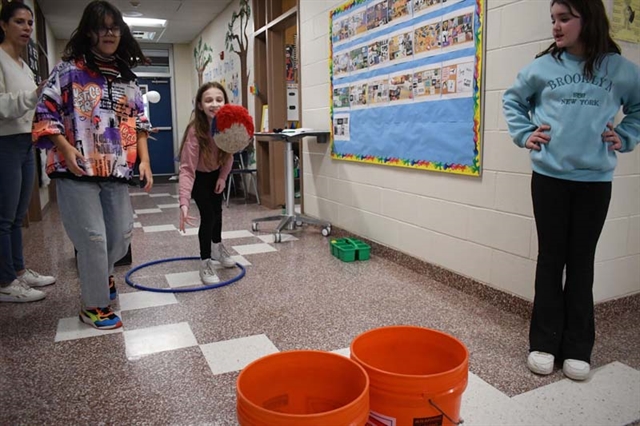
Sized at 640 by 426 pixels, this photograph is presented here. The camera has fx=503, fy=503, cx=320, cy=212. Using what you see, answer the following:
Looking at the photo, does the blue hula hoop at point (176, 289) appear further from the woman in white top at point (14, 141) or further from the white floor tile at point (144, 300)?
the woman in white top at point (14, 141)

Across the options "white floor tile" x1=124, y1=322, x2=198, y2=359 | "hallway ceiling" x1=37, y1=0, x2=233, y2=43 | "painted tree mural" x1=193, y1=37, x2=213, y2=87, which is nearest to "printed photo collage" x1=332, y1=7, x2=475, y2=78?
"white floor tile" x1=124, y1=322, x2=198, y2=359

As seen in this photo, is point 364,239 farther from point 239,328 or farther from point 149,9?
point 149,9

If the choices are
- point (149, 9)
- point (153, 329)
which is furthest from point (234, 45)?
point (153, 329)

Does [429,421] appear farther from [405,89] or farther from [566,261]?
[405,89]

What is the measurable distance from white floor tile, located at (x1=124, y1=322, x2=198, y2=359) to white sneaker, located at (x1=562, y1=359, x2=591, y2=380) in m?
1.25

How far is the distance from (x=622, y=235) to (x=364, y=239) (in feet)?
5.17

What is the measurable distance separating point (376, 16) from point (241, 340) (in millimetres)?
2020

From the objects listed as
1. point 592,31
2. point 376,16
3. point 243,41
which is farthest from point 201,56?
point 592,31

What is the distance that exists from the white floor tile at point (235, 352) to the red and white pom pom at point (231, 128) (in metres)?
0.93

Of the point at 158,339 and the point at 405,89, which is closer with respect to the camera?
the point at 158,339

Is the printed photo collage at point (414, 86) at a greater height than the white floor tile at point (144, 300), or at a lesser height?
greater

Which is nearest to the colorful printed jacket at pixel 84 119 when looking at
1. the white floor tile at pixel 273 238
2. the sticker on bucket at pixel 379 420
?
the sticker on bucket at pixel 379 420

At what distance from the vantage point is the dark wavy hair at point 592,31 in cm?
142

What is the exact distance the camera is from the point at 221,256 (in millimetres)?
2861
